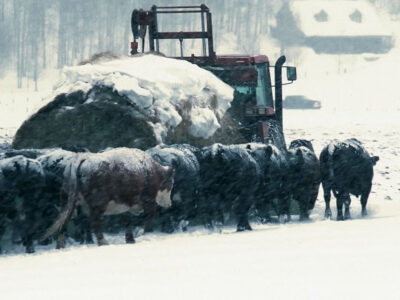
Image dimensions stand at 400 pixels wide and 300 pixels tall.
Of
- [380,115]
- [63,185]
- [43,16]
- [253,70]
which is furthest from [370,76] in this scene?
[63,185]

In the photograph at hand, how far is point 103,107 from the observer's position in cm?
1423

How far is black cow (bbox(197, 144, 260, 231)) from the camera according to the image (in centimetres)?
1327

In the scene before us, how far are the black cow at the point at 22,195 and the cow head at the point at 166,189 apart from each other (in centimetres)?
170

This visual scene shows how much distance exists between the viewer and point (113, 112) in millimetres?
14234

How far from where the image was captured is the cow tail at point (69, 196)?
1098cm

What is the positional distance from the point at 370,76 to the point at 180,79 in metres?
77.8

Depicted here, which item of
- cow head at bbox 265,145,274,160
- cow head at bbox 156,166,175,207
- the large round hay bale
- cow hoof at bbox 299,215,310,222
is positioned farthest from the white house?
cow head at bbox 156,166,175,207

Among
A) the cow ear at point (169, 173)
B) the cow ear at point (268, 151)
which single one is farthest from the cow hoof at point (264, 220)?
the cow ear at point (169, 173)

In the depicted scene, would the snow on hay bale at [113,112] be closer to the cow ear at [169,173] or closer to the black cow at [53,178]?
the cow ear at [169,173]

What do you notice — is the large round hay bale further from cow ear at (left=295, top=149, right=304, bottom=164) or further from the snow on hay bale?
cow ear at (left=295, top=149, right=304, bottom=164)

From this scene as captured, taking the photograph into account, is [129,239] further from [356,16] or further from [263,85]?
[356,16]

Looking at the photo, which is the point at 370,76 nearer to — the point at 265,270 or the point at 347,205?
the point at 347,205

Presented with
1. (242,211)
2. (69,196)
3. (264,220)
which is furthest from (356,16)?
(69,196)

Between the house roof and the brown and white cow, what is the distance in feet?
334
